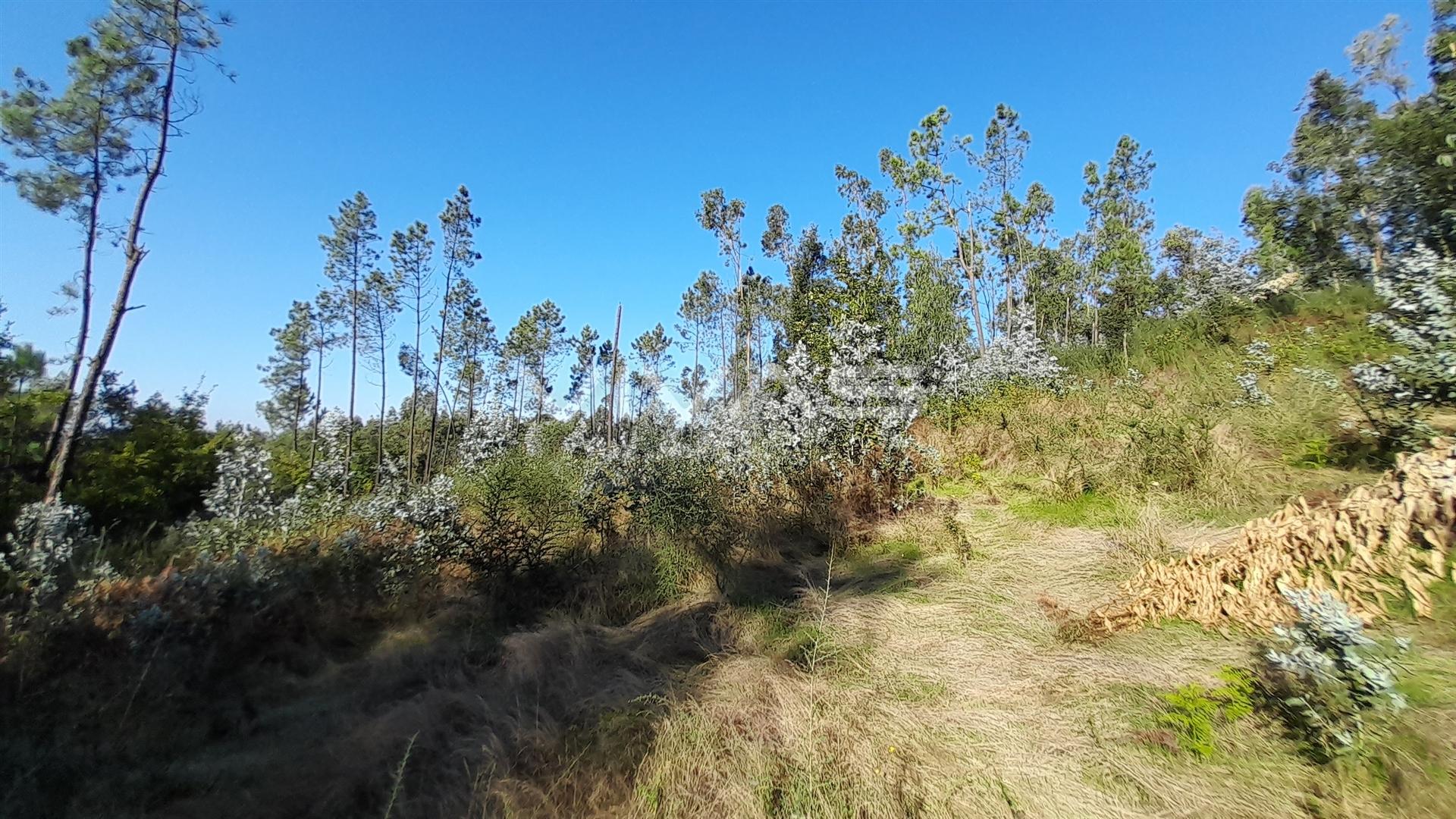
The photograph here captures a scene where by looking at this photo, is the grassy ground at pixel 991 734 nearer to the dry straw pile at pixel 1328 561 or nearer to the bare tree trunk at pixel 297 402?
the dry straw pile at pixel 1328 561

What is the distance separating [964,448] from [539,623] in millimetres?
6272

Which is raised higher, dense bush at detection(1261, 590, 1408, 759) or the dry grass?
dense bush at detection(1261, 590, 1408, 759)

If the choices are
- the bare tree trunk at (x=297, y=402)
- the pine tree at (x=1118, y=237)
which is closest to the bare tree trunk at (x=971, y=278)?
the pine tree at (x=1118, y=237)

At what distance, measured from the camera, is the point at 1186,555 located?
3.20 m

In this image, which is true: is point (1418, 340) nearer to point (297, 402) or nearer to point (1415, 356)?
point (1415, 356)

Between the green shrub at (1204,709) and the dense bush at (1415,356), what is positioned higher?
the dense bush at (1415,356)

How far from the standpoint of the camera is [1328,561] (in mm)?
2574

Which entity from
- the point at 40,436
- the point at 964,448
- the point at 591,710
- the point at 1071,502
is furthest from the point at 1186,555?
the point at 40,436

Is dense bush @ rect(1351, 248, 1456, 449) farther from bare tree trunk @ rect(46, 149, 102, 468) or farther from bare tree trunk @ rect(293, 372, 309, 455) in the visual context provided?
bare tree trunk @ rect(293, 372, 309, 455)

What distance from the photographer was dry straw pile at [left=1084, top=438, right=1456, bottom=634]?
232cm

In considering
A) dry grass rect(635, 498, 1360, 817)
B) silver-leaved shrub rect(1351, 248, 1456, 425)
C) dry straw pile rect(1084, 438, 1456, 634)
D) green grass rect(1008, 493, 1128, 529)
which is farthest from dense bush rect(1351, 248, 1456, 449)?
dry grass rect(635, 498, 1360, 817)

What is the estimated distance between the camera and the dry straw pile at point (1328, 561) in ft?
7.63

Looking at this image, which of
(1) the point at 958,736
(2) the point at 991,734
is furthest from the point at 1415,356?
(1) the point at 958,736

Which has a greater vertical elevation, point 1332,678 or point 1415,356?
point 1415,356
